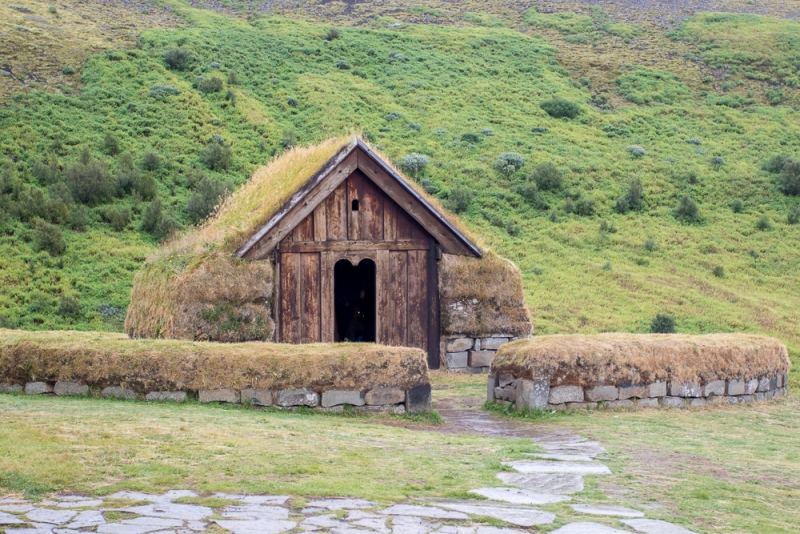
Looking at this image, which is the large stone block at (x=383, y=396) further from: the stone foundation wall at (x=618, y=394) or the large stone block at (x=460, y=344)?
the large stone block at (x=460, y=344)

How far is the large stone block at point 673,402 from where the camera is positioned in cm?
1518

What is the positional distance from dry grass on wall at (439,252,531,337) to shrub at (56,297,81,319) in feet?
50.0

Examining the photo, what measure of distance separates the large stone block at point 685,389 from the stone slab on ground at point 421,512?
29.1 ft

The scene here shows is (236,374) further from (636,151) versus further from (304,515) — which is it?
(636,151)

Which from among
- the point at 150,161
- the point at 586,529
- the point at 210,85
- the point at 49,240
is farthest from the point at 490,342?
the point at 210,85

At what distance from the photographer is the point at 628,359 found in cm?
1473

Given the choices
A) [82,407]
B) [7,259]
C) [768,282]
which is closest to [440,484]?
[82,407]

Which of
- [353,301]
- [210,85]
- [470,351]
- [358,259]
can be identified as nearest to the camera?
[358,259]

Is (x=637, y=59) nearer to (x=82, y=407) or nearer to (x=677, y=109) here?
(x=677, y=109)

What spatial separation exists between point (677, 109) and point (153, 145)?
32213mm

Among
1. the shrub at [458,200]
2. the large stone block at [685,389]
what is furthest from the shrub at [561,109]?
the large stone block at [685,389]

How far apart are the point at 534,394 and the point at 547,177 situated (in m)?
32.0

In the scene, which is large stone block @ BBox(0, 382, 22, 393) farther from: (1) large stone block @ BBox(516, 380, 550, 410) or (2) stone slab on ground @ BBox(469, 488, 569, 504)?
(2) stone slab on ground @ BBox(469, 488, 569, 504)

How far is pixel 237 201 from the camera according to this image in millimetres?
21094
